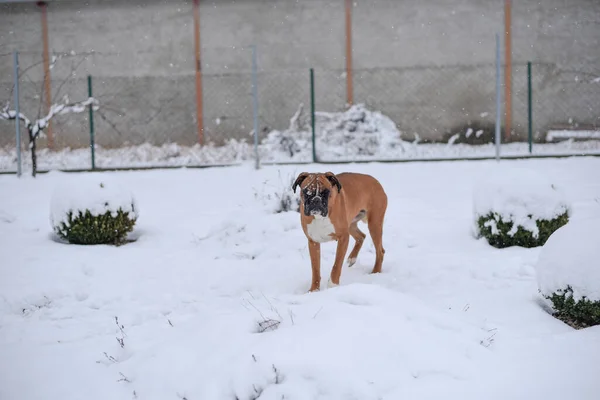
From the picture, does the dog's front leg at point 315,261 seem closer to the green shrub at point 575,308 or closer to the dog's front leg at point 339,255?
the dog's front leg at point 339,255

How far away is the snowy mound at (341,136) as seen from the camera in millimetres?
13020

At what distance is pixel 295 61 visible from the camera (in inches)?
556

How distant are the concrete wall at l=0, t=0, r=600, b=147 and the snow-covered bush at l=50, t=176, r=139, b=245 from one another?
670 cm

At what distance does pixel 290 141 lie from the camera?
1299 centimetres

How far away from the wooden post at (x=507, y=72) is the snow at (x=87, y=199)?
8987mm

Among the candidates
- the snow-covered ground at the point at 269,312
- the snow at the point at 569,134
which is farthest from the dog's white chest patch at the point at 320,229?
the snow at the point at 569,134

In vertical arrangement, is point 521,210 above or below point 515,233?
above

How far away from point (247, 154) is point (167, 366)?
32.7 feet

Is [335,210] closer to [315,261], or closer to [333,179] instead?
[333,179]

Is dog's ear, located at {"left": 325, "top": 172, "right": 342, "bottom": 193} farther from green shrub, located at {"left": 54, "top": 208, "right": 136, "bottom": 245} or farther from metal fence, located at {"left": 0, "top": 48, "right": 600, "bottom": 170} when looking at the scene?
metal fence, located at {"left": 0, "top": 48, "right": 600, "bottom": 170}

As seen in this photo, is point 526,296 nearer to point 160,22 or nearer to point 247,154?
point 247,154

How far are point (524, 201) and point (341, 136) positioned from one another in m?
6.98

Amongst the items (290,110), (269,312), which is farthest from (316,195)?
(290,110)

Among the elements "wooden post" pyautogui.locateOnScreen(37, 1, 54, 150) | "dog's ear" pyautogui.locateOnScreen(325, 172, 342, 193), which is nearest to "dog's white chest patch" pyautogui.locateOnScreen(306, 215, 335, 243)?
"dog's ear" pyautogui.locateOnScreen(325, 172, 342, 193)
